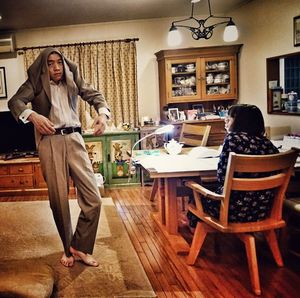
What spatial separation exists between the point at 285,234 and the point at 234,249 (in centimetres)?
40

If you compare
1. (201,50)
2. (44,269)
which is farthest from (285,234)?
(201,50)

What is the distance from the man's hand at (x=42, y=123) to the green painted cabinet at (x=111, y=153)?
280cm

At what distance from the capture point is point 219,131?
529 cm

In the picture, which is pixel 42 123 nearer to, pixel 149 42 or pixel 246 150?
pixel 246 150

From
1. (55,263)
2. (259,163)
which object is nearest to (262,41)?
(259,163)

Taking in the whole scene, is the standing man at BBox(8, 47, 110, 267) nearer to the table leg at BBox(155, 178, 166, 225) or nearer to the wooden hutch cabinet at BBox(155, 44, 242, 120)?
the table leg at BBox(155, 178, 166, 225)

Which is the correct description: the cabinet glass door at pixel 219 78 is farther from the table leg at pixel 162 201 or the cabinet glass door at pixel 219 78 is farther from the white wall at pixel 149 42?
the table leg at pixel 162 201

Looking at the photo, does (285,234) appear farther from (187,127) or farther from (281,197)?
(187,127)

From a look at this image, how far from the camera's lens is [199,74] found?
5.30m

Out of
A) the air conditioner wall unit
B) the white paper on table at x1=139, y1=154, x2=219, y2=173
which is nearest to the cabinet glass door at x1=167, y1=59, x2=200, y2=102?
the white paper on table at x1=139, y1=154, x2=219, y2=173

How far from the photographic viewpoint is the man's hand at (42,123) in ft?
7.93

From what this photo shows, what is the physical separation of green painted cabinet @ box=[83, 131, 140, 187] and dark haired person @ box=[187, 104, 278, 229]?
2.85 metres

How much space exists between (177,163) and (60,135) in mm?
974

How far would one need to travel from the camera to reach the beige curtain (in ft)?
18.1
